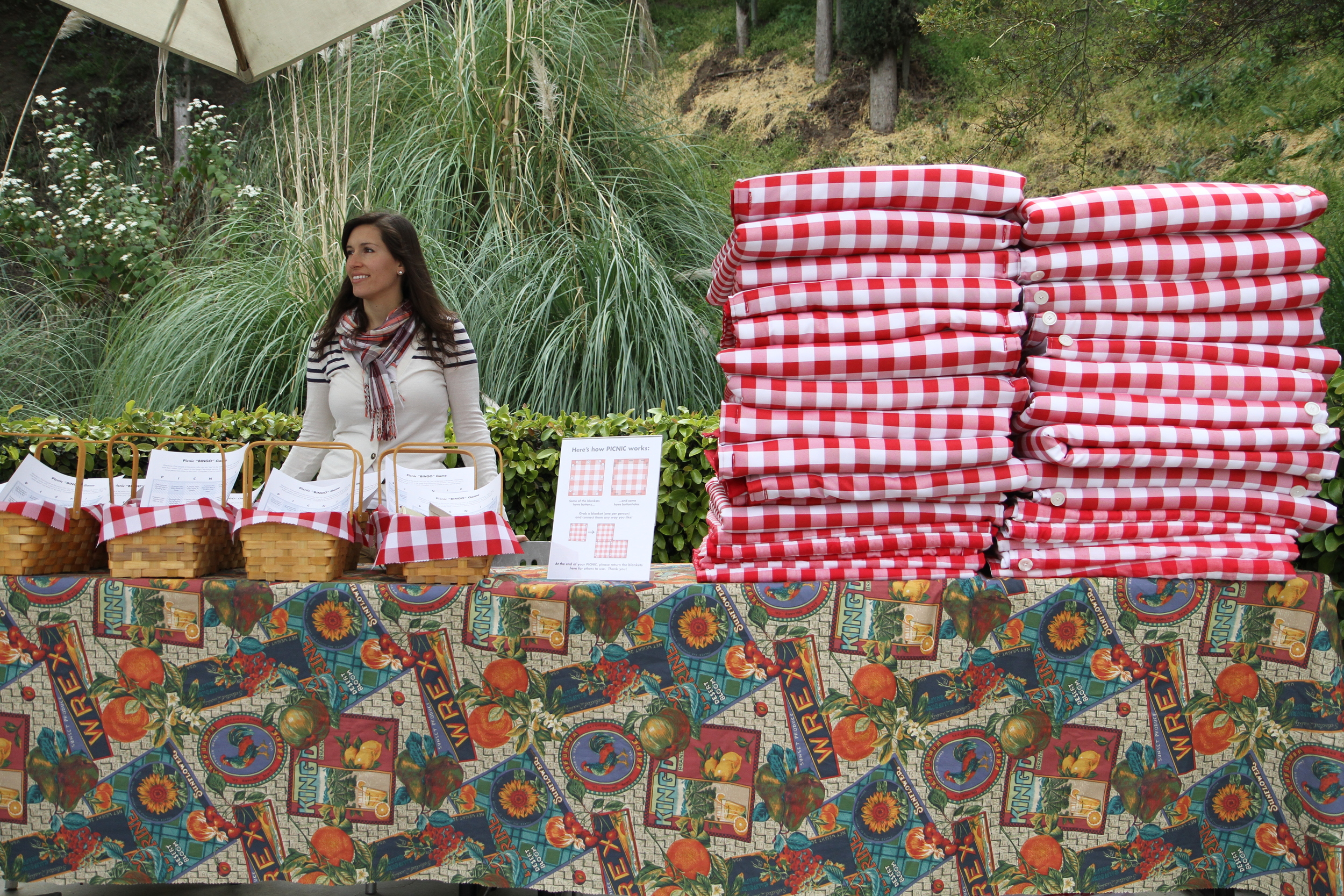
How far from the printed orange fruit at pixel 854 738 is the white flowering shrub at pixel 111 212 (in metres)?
6.60

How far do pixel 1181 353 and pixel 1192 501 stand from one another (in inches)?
11.2

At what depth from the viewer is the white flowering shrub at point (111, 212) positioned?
7.20m

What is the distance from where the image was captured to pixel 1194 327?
1.72m

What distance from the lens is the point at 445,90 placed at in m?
5.38

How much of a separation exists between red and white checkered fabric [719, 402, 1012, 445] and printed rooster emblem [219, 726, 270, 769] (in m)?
1.06

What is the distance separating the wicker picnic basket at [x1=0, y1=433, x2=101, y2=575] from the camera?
1.75 m

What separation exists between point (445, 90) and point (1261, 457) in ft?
16.2

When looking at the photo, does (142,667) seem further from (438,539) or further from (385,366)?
(385,366)

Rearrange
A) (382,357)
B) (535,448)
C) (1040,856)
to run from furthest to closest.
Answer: (535,448) < (382,357) < (1040,856)

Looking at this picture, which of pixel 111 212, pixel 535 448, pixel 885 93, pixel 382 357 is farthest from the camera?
pixel 885 93

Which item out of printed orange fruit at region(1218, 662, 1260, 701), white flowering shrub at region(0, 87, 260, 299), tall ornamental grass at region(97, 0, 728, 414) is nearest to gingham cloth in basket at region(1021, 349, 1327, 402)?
printed orange fruit at region(1218, 662, 1260, 701)

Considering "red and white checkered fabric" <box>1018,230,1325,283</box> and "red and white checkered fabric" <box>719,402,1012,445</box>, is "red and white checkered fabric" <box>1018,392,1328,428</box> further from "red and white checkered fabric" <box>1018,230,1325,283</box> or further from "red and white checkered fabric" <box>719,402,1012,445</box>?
"red and white checkered fabric" <box>1018,230,1325,283</box>

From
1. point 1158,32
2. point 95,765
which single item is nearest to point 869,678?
point 95,765

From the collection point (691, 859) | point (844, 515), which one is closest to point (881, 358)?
point (844, 515)
